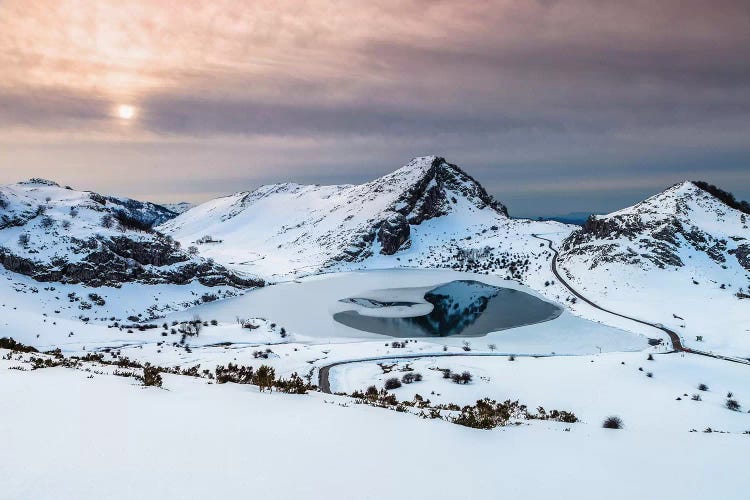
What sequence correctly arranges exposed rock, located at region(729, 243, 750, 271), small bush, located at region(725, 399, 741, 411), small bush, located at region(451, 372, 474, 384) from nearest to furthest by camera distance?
small bush, located at region(725, 399, 741, 411) < small bush, located at region(451, 372, 474, 384) < exposed rock, located at region(729, 243, 750, 271)

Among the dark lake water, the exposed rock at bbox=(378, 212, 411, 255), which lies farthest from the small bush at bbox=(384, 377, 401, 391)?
the exposed rock at bbox=(378, 212, 411, 255)

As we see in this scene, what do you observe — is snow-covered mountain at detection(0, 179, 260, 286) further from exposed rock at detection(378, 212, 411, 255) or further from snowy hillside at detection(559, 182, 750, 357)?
snowy hillside at detection(559, 182, 750, 357)

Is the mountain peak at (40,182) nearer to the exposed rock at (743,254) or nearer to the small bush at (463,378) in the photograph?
the small bush at (463,378)

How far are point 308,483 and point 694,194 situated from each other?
132 meters

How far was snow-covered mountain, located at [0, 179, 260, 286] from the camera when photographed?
2660 inches

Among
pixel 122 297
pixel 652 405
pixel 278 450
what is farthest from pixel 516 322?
pixel 122 297

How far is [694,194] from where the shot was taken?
102 meters

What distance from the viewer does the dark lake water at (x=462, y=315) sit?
5712cm

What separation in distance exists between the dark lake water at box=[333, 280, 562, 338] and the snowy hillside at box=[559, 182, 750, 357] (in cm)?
1441

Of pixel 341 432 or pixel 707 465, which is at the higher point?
pixel 341 432

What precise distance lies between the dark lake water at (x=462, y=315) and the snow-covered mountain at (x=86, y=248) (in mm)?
37992

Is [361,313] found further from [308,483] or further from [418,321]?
[308,483]

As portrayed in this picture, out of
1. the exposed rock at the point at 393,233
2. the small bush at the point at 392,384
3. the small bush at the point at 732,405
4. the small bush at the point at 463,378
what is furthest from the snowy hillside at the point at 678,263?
the exposed rock at the point at 393,233

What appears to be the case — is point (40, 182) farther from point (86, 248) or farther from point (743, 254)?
point (743, 254)
